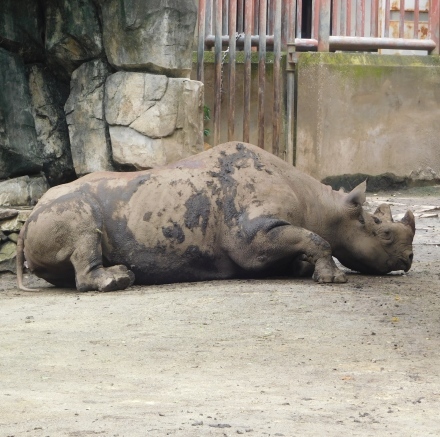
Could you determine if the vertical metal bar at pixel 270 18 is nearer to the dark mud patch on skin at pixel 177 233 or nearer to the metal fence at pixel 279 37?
the metal fence at pixel 279 37

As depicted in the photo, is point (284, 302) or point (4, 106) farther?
point (4, 106)

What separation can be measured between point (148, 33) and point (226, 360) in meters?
6.00

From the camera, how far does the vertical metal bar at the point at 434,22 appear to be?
1449cm

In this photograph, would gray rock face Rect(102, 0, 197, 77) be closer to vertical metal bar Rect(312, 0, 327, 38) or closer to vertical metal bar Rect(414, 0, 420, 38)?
vertical metal bar Rect(312, 0, 327, 38)

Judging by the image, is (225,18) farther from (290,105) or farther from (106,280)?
(106,280)

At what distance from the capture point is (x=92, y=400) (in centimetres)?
435

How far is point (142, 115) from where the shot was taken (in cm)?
1078

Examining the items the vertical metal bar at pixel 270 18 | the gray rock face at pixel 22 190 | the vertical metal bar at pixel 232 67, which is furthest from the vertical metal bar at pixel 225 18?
the gray rock face at pixel 22 190

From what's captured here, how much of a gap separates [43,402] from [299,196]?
400cm

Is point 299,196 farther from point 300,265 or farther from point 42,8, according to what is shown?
point 42,8

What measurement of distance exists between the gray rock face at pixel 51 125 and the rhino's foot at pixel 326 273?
14.2 feet

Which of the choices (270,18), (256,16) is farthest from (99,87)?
(270,18)

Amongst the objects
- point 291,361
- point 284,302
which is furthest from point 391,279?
point 291,361

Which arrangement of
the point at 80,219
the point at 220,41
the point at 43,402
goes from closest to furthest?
the point at 43,402 < the point at 80,219 < the point at 220,41
